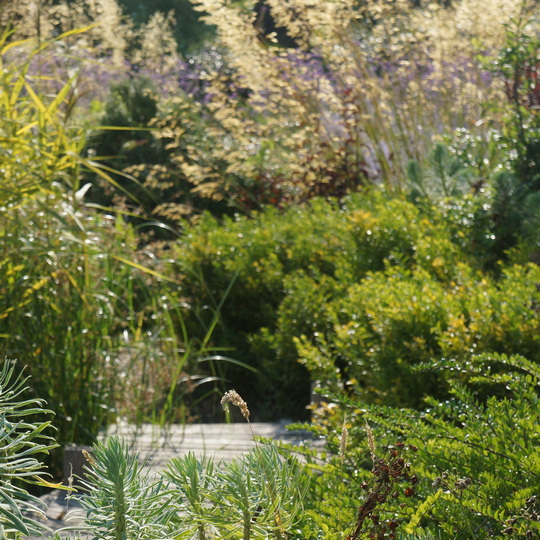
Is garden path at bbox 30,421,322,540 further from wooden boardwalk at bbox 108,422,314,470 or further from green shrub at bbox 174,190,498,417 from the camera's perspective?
green shrub at bbox 174,190,498,417

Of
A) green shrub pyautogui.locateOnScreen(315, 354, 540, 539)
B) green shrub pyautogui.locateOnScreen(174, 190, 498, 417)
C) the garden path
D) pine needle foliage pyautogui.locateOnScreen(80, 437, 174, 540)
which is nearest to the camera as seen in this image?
pine needle foliage pyautogui.locateOnScreen(80, 437, 174, 540)

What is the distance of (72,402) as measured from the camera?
11.0 ft

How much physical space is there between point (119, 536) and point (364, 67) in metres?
5.08

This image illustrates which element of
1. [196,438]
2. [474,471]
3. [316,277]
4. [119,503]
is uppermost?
[119,503]

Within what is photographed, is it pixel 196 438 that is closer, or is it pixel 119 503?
pixel 119 503

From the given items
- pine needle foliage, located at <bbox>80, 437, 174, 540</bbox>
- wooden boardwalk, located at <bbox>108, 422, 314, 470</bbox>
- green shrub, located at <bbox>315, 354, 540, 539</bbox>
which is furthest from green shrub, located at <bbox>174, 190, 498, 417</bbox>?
pine needle foliage, located at <bbox>80, 437, 174, 540</bbox>

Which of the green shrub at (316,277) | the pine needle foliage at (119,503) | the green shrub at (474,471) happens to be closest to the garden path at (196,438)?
the green shrub at (316,277)

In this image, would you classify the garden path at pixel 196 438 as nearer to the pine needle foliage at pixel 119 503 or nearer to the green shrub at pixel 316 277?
the green shrub at pixel 316 277

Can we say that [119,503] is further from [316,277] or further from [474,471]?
[316,277]

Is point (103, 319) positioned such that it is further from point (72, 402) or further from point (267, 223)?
point (267, 223)

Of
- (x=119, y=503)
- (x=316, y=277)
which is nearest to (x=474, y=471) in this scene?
(x=119, y=503)

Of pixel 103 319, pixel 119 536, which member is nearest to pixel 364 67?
pixel 103 319

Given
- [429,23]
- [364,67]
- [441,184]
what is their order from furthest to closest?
[429,23]
[364,67]
[441,184]

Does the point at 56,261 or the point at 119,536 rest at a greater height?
the point at 119,536
